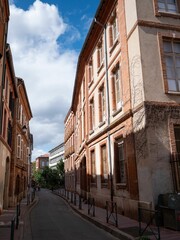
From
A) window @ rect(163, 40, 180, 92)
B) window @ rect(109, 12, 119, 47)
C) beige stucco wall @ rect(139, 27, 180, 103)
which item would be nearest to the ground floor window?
beige stucco wall @ rect(139, 27, 180, 103)

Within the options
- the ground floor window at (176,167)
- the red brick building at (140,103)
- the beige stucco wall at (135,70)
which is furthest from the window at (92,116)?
the ground floor window at (176,167)

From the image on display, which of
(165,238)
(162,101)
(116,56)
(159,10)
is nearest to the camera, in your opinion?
(165,238)

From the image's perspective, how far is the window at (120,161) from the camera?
41.9ft

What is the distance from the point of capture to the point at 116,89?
46.7 feet

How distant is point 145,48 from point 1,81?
7807 mm

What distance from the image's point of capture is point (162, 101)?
10352mm

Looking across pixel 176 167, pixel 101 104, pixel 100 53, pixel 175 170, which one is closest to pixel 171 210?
pixel 175 170

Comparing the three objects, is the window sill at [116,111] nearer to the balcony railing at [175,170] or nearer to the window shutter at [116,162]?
the window shutter at [116,162]

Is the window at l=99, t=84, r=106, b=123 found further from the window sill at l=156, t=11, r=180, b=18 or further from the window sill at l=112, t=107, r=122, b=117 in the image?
the window sill at l=156, t=11, r=180, b=18

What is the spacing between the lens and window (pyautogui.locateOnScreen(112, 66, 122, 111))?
13719 mm

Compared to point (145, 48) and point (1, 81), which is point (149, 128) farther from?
point (1, 81)

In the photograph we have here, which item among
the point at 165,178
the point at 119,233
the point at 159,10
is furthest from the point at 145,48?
the point at 119,233

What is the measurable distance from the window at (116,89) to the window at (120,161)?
1926mm

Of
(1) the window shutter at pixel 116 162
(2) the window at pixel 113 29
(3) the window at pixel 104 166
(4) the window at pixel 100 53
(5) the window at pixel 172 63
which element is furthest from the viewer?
(4) the window at pixel 100 53
